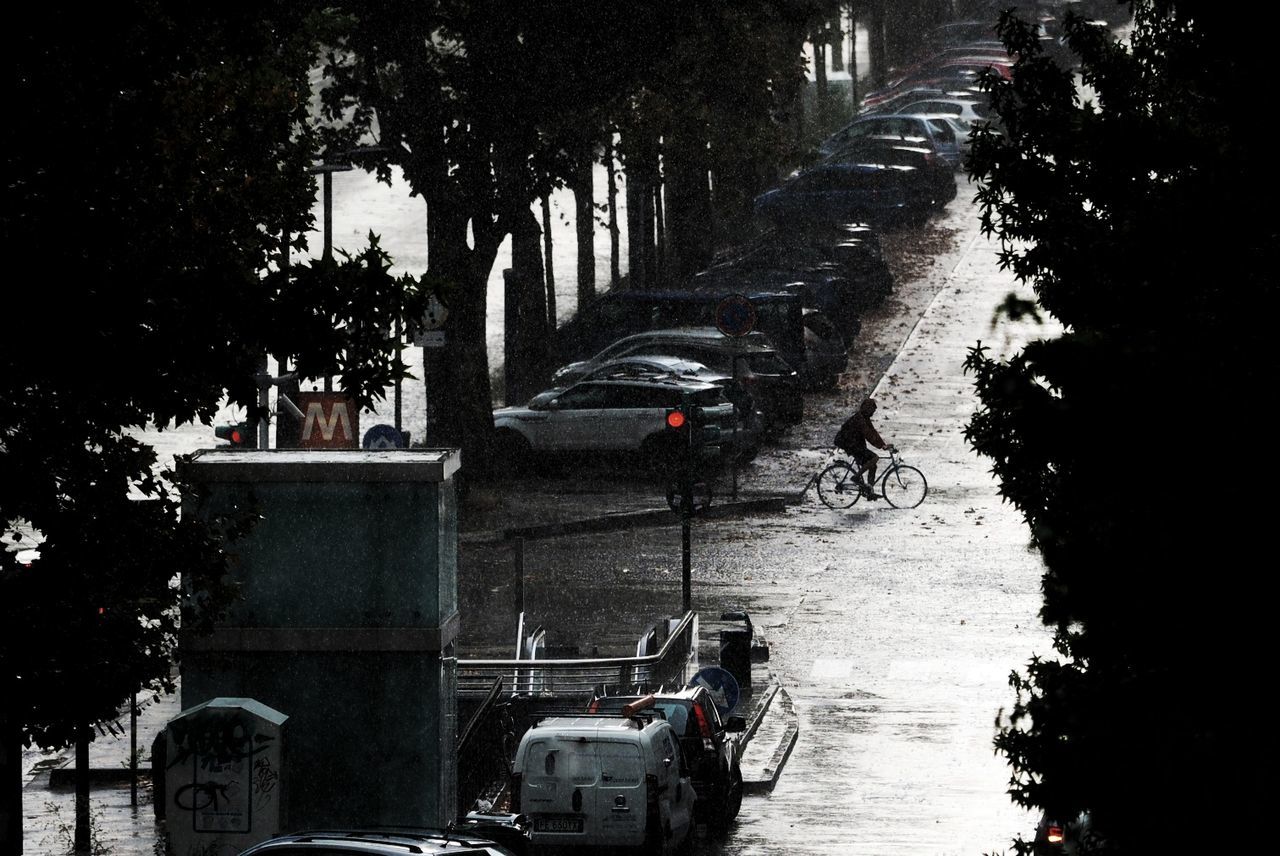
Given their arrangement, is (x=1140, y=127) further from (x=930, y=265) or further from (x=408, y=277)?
(x=930, y=265)

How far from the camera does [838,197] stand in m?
54.6

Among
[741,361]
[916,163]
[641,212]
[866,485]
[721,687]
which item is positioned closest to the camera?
[721,687]

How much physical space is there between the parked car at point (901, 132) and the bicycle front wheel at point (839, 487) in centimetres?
2962

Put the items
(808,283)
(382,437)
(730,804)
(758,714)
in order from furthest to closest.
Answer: (808,283), (382,437), (758,714), (730,804)

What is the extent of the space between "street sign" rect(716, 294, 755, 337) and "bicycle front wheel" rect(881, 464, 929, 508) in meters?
3.23

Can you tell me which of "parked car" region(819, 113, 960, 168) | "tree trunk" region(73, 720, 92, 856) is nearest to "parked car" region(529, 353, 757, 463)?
"tree trunk" region(73, 720, 92, 856)

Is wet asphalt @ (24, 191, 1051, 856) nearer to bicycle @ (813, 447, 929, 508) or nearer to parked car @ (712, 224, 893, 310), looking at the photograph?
bicycle @ (813, 447, 929, 508)

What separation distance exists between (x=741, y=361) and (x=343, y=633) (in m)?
22.1

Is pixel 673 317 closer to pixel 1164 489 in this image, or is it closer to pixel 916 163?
pixel 916 163

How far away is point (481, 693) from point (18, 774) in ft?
21.5

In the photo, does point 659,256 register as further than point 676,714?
Yes

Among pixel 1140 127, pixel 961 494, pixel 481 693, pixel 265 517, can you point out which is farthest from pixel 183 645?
pixel 961 494

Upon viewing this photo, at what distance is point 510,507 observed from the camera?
3212 cm

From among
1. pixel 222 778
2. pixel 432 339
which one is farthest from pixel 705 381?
pixel 222 778
